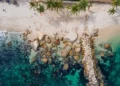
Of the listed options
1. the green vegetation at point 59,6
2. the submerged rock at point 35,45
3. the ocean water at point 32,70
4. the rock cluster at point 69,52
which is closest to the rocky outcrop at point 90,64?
the rock cluster at point 69,52

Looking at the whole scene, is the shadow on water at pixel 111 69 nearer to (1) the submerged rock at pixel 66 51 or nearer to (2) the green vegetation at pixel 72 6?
(1) the submerged rock at pixel 66 51

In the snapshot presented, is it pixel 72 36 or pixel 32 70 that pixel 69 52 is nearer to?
pixel 72 36

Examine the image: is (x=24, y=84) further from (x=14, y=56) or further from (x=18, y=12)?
(x=18, y=12)

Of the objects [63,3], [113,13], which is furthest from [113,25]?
[63,3]

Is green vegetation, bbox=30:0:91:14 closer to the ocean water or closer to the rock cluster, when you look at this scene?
the rock cluster

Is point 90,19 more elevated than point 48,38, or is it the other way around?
point 90,19
